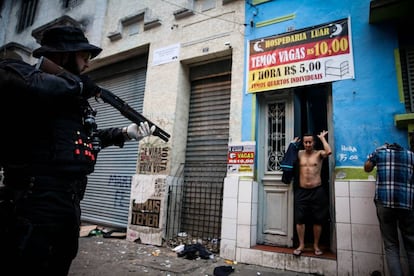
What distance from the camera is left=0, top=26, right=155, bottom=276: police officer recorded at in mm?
1567

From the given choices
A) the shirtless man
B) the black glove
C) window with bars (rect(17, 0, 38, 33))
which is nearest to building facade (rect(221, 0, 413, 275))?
the shirtless man

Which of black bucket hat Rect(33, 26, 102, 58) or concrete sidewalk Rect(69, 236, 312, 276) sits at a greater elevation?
black bucket hat Rect(33, 26, 102, 58)

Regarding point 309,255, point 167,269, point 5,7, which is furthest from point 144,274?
point 5,7

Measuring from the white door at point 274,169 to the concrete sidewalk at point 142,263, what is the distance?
737mm

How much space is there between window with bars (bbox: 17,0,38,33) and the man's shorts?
505 inches

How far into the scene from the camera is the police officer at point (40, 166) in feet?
5.14

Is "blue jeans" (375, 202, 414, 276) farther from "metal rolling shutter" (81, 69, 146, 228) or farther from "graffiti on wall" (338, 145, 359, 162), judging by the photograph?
"metal rolling shutter" (81, 69, 146, 228)

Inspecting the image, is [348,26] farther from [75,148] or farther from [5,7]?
[5,7]

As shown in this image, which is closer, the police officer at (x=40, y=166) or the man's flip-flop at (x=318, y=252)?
the police officer at (x=40, y=166)

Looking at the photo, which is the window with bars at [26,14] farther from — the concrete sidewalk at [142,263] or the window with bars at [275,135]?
the window with bars at [275,135]

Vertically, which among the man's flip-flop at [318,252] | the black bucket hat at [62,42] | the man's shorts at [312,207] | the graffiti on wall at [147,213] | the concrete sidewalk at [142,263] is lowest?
the concrete sidewalk at [142,263]

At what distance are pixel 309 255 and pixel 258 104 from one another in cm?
283

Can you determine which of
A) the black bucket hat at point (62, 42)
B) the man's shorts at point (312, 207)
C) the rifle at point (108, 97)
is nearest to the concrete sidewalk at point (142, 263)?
the man's shorts at point (312, 207)

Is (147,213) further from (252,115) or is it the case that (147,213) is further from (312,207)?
(312,207)
